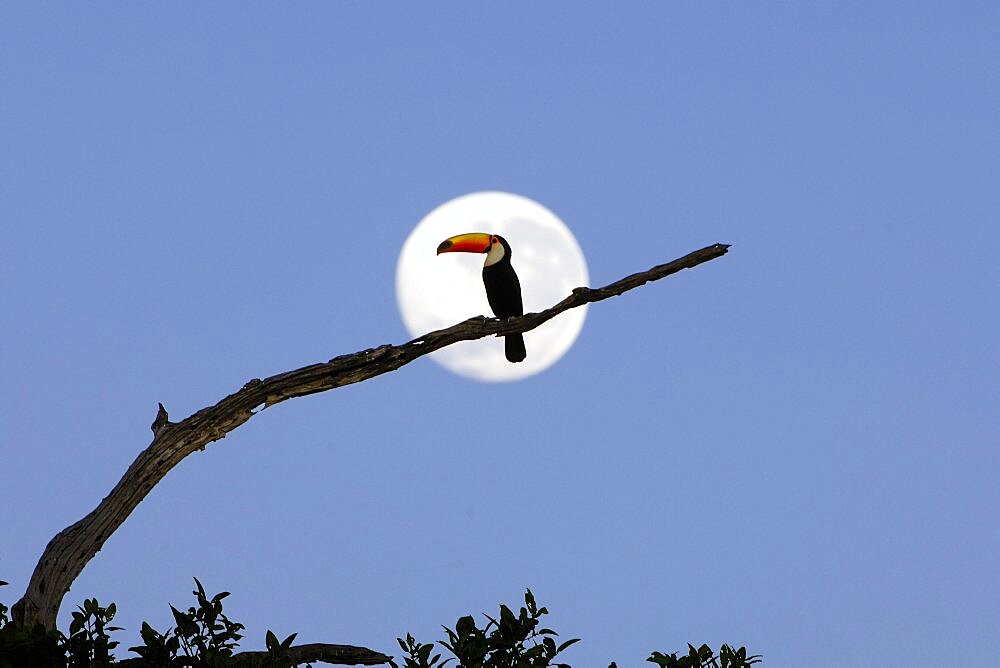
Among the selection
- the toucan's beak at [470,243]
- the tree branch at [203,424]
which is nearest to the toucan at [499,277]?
the toucan's beak at [470,243]

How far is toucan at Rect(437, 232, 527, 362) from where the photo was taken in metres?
16.2

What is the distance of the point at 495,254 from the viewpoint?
1688 centimetres

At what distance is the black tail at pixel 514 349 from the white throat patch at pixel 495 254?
156 centimetres

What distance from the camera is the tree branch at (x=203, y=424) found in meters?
7.81

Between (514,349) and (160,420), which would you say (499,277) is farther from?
(160,420)

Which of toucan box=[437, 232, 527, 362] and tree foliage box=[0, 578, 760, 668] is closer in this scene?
tree foliage box=[0, 578, 760, 668]

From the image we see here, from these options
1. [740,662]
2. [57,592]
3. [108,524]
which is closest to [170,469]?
[108,524]

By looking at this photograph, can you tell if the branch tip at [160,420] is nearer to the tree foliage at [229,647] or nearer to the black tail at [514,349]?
the tree foliage at [229,647]

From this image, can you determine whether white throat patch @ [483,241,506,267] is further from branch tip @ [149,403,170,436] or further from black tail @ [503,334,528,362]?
branch tip @ [149,403,170,436]

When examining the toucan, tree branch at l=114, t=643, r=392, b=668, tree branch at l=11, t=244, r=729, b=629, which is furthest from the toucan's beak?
tree branch at l=114, t=643, r=392, b=668

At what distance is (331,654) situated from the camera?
7.75 metres

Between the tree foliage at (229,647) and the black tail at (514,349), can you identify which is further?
the black tail at (514,349)

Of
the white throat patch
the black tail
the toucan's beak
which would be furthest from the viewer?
the toucan's beak

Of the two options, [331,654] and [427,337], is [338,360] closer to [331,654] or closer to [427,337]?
[427,337]
